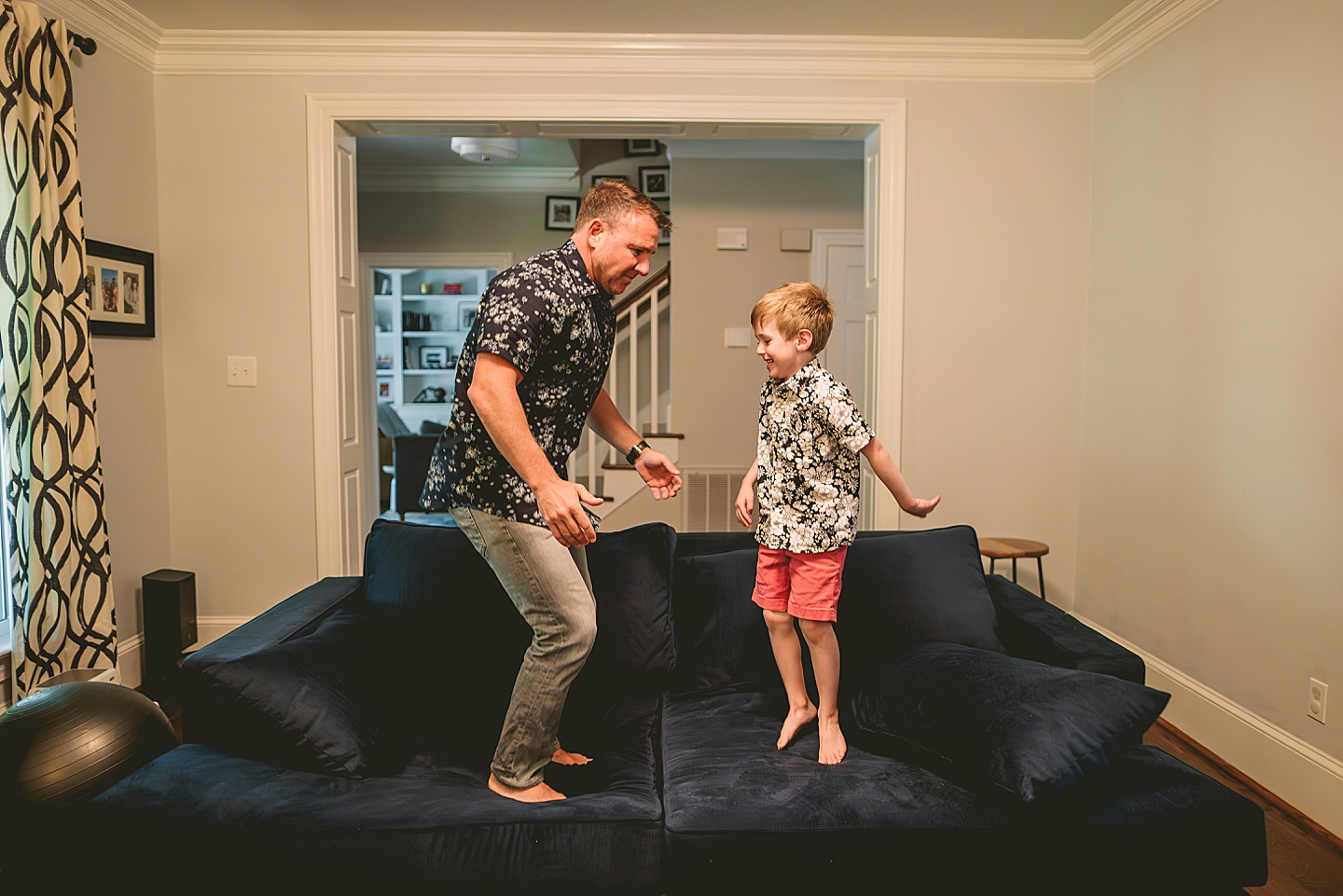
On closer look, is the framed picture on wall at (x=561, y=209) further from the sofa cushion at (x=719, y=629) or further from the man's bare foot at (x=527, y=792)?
the man's bare foot at (x=527, y=792)

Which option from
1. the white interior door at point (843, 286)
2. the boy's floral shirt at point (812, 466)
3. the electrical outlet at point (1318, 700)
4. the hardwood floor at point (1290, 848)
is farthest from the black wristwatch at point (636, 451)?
the white interior door at point (843, 286)

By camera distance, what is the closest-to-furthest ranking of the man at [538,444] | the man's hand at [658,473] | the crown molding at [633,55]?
the man at [538,444]
the man's hand at [658,473]
the crown molding at [633,55]

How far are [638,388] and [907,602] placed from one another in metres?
3.89

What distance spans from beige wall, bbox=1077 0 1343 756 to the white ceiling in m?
0.44

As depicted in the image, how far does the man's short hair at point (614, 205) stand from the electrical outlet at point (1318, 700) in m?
2.09

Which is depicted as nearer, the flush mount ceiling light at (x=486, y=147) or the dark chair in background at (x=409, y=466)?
the flush mount ceiling light at (x=486, y=147)

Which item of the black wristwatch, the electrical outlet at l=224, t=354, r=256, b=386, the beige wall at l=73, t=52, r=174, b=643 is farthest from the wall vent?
the black wristwatch

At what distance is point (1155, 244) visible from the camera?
3.23m

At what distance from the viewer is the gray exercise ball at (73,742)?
1.63 m

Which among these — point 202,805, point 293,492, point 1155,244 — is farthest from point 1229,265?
point 293,492

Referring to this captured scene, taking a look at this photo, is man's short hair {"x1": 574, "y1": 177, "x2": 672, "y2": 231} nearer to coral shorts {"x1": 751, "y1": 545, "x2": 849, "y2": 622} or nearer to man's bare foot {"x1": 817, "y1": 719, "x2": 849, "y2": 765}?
coral shorts {"x1": 751, "y1": 545, "x2": 849, "y2": 622}

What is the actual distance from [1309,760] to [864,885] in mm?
1594

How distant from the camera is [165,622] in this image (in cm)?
346

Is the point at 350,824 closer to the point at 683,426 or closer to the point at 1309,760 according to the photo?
the point at 1309,760
